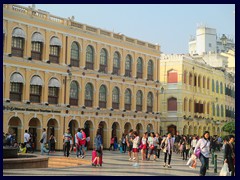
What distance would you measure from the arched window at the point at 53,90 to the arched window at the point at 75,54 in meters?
2.71

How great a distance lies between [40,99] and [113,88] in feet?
29.9

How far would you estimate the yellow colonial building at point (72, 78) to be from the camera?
36.5 meters

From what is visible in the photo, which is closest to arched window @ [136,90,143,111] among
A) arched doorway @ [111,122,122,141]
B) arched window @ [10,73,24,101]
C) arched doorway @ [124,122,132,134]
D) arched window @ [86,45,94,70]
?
arched doorway @ [124,122,132,134]

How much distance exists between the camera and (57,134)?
130 ft

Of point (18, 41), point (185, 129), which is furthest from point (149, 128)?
point (18, 41)

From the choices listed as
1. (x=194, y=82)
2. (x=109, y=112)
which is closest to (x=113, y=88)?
(x=109, y=112)

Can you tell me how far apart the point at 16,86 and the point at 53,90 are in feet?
Answer: 12.7

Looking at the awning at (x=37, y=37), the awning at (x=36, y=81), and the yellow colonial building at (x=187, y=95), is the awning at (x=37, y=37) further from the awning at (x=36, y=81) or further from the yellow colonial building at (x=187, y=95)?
the yellow colonial building at (x=187, y=95)

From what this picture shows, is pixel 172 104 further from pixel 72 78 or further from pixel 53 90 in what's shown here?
pixel 53 90

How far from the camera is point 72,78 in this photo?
4112 centimetres

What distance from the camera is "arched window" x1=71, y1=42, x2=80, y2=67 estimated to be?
41406 millimetres

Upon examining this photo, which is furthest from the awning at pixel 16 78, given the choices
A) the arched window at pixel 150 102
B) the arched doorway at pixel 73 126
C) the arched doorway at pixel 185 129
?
the arched doorway at pixel 185 129

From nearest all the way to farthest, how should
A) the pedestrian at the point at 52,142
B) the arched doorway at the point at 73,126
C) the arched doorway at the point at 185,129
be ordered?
the pedestrian at the point at 52,142
the arched doorway at the point at 73,126
the arched doorway at the point at 185,129

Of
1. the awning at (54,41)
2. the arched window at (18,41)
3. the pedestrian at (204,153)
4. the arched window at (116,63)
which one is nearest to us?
the pedestrian at (204,153)
